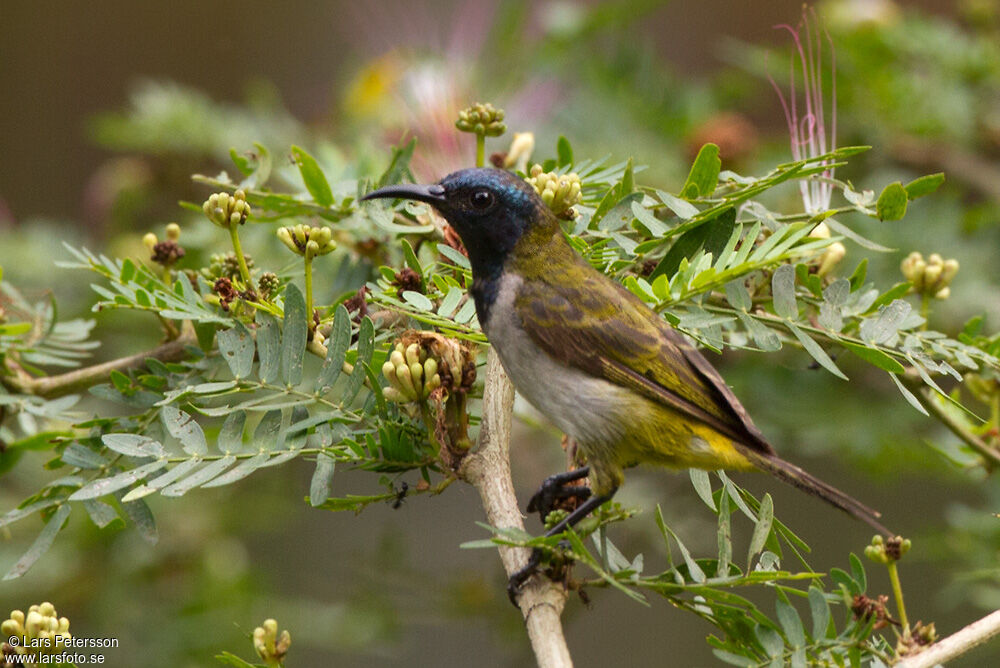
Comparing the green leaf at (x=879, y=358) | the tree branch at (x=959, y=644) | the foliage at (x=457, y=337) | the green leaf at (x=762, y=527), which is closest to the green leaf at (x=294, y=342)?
the foliage at (x=457, y=337)

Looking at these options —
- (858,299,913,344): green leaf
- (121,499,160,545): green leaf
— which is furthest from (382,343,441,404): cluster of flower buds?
(858,299,913,344): green leaf

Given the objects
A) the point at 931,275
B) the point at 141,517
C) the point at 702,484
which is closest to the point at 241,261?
the point at 141,517

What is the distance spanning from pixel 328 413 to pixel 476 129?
26.0 inches

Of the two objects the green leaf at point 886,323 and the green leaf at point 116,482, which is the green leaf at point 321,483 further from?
the green leaf at point 886,323

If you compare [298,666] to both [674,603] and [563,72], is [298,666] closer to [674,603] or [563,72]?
[563,72]

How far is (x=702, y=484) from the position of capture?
180cm

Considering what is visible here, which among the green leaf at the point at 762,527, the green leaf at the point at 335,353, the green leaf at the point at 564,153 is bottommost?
the green leaf at the point at 762,527

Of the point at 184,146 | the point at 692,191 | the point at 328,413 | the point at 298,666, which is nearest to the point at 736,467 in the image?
the point at 692,191

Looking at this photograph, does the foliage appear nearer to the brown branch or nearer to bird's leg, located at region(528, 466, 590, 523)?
the brown branch

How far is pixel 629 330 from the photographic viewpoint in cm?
178

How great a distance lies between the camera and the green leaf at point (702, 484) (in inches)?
67.6

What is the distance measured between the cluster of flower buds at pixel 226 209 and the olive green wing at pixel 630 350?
1.53ft

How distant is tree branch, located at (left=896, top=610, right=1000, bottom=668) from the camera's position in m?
1.42

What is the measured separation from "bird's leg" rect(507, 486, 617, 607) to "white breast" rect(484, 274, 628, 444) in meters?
0.10
